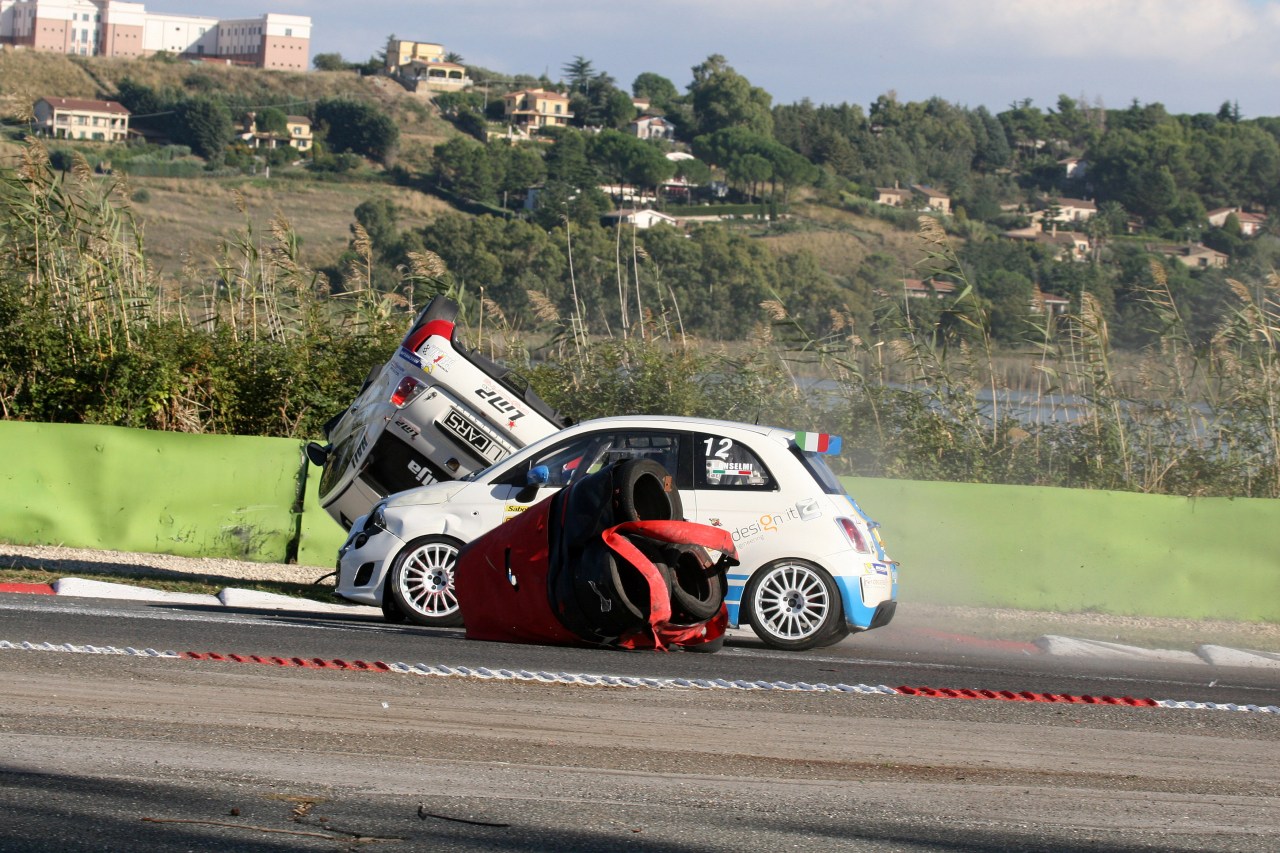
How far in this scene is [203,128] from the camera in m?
94.9

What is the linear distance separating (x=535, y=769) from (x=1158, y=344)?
45.5 feet

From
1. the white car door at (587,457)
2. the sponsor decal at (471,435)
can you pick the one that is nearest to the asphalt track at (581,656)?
the white car door at (587,457)

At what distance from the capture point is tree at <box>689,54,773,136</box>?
127 meters

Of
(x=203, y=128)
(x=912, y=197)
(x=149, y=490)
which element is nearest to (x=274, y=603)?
(x=149, y=490)

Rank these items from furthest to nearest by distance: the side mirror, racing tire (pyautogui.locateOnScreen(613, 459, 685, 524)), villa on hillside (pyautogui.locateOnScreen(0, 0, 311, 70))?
villa on hillside (pyautogui.locateOnScreen(0, 0, 311, 70))
the side mirror
racing tire (pyautogui.locateOnScreen(613, 459, 685, 524))

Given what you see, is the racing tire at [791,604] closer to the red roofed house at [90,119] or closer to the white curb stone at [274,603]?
the white curb stone at [274,603]

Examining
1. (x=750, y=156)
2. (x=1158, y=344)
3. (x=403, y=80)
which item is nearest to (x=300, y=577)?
(x=1158, y=344)

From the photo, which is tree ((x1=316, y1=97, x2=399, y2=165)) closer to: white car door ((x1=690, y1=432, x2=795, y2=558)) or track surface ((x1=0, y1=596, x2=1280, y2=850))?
white car door ((x1=690, y1=432, x2=795, y2=558))

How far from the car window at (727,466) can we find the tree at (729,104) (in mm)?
112868

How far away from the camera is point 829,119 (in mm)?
119500

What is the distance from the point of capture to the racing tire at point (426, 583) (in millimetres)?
9977

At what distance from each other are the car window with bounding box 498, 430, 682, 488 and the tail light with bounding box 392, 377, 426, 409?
1655 millimetres

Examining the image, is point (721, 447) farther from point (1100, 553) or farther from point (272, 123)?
point (272, 123)

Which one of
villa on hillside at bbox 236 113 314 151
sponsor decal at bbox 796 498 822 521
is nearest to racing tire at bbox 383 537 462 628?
sponsor decal at bbox 796 498 822 521
